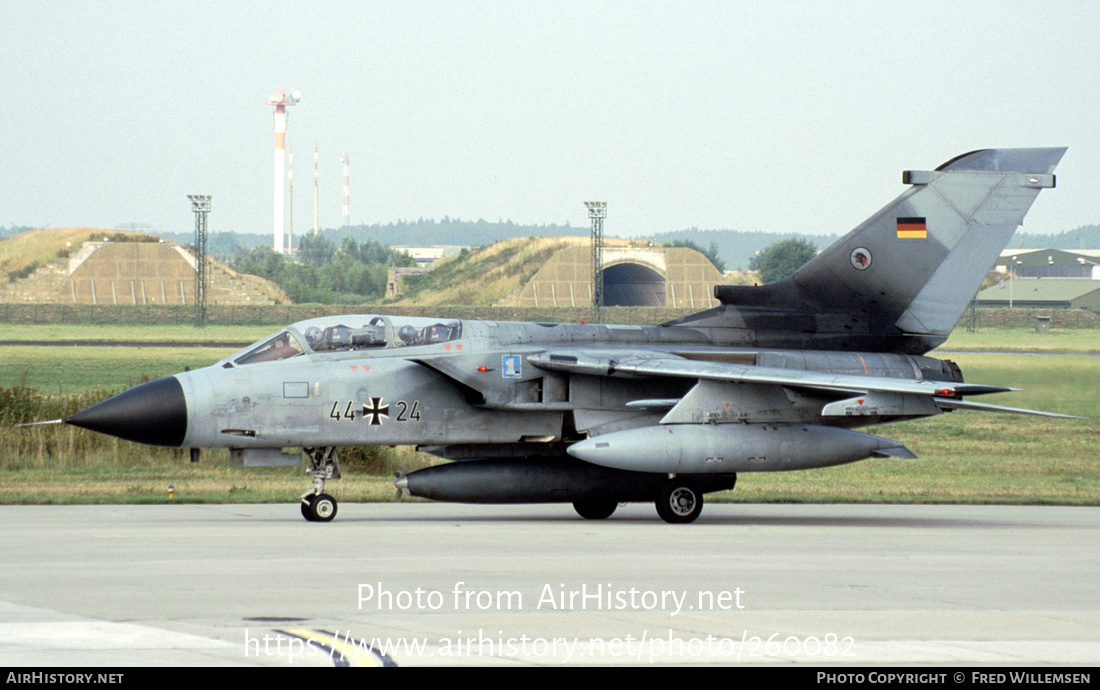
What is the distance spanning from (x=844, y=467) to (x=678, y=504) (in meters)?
10.0

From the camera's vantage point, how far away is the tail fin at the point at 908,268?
17.1 m

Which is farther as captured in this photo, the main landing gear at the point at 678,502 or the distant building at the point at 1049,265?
the distant building at the point at 1049,265

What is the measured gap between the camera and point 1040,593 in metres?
9.80

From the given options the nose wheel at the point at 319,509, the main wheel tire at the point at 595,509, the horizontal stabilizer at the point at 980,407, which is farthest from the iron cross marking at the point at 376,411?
the horizontal stabilizer at the point at 980,407

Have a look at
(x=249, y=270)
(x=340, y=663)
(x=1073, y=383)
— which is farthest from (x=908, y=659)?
(x=249, y=270)

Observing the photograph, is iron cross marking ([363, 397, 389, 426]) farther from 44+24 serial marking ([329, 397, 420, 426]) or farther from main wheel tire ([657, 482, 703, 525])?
main wheel tire ([657, 482, 703, 525])

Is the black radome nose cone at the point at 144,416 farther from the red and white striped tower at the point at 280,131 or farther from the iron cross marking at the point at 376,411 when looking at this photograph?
the red and white striped tower at the point at 280,131

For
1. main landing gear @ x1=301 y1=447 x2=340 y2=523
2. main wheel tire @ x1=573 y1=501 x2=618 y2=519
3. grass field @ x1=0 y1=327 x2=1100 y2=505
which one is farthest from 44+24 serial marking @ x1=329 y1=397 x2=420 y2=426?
grass field @ x1=0 y1=327 x2=1100 y2=505

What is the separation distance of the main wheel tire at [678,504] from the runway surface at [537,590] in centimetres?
38

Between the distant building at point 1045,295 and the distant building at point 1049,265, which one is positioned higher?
the distant building at point 1049,265

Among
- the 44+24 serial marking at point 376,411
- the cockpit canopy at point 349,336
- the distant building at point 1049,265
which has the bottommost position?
the 44+24 serial marking at point 376,411

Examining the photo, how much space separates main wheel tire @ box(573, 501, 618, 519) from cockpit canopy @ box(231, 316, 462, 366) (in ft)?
8.75
